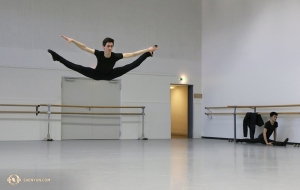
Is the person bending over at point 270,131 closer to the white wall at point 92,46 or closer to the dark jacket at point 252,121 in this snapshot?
the dark jacket at point 252,121

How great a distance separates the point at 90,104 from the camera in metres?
11.7

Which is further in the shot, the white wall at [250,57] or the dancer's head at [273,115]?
the white wall at [250,57]

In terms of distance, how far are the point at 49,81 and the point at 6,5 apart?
103 inches

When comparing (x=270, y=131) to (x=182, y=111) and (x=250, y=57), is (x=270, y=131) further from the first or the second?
(x=182, y=111)

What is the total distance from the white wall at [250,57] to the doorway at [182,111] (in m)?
0.54

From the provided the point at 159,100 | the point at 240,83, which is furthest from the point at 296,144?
the point at 159,100

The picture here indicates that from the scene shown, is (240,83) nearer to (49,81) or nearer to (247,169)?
(49,81)

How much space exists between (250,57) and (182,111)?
4.10m

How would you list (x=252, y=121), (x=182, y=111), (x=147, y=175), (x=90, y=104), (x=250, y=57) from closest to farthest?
(x=147, y=175) → (x=252, y=121) → (x=250, y=57) → (x=90, y=104) → (x=182, y=111)

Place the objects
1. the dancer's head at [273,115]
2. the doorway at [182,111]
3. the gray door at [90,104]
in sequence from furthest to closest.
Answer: the doorway at [182,111] → the gray door at [90,104] → the dancer's head at [273,115]

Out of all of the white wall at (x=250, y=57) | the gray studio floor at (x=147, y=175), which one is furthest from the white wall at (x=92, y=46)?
the gray studio floor at (x=147, y=175)

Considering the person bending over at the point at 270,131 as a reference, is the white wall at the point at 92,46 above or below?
above

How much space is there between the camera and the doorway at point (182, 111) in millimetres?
13211

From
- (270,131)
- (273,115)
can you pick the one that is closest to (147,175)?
(273,115)
